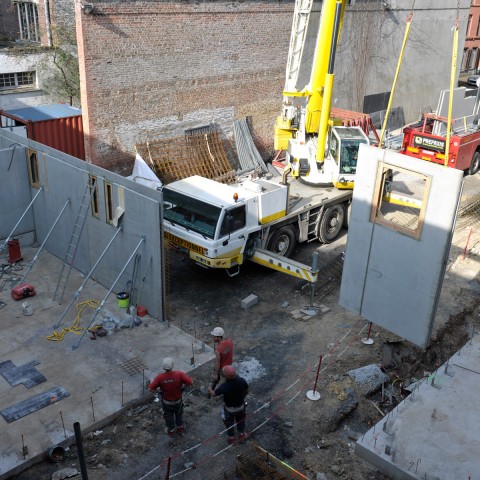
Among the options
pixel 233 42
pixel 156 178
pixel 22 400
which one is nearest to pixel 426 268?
pixel 22 400

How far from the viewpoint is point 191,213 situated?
11.9m

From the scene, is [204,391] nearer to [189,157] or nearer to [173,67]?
[189,157]

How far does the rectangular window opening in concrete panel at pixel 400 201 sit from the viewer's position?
8.14m

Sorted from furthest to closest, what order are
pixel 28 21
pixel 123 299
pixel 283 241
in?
pixel 28 21 < pixel 283 241 < pixel 123 299

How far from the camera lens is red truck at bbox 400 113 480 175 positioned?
61.0ft

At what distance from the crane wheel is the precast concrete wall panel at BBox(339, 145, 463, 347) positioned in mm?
4727

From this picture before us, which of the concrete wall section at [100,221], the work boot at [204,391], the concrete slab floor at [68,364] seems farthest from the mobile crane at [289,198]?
the work boot at [204,391]

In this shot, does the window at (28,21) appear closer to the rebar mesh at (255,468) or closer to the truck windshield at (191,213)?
the truck windshield at (191,213)

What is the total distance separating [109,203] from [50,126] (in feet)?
16.5

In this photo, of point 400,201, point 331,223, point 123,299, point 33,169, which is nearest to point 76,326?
point 123,299

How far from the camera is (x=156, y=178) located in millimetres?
15984

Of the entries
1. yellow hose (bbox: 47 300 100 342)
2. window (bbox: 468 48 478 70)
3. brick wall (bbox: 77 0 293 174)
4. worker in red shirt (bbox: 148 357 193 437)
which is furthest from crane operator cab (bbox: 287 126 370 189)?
window (bbox: 468 48 478 70)

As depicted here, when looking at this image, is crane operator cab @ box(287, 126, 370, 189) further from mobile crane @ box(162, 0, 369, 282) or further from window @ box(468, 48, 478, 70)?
window @ box(468, 48, 478, 70)

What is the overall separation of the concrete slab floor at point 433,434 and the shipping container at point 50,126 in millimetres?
11303
